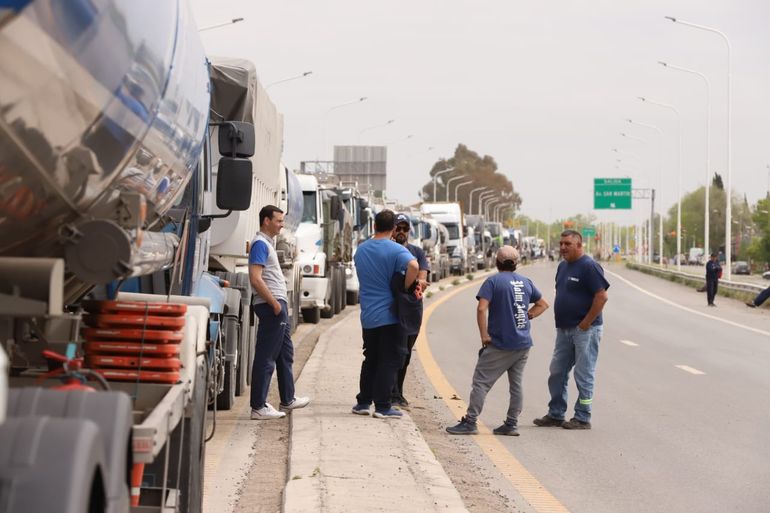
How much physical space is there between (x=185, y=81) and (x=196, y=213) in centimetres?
320

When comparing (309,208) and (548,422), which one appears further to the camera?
(309,208)

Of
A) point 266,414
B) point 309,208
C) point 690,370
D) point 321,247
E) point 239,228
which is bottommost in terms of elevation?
point 690,370

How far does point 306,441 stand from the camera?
33.6 feet

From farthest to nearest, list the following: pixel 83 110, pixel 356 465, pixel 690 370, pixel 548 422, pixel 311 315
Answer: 1. pixel 311 315
2. pixel 690 370
3. pixel 548 422
4. pixel 356 465
5. pixel 83 110

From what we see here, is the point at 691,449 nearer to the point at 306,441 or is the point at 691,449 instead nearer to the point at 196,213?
the point at 306,441

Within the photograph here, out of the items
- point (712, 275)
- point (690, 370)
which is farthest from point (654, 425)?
point (712, 275)

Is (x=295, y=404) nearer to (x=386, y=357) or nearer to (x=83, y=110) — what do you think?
(x=386, y=357)

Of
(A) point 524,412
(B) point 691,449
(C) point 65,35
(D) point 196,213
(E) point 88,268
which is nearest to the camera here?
(C) point 65,35

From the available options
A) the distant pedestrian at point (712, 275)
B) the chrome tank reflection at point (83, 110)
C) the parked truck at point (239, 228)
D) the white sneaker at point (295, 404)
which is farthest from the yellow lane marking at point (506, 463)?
the distant pedestrian at point (712, 275)

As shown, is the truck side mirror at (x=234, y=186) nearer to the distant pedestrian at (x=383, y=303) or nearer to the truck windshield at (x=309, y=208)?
the distant pedestrian at (x=383, y=303)

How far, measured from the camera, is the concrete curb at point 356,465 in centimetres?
802

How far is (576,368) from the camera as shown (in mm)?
12398

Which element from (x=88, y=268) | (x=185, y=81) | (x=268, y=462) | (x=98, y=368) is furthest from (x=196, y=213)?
(x=88, y=268)

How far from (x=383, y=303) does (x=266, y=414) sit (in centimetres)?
139
